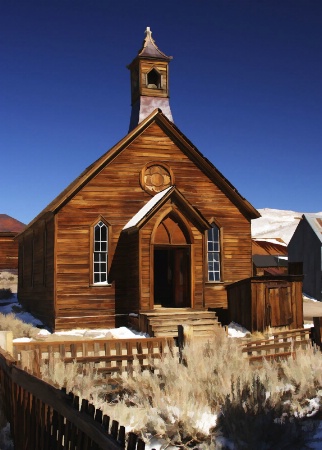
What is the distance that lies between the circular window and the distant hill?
250ft

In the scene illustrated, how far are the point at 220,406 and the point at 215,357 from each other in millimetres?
1849

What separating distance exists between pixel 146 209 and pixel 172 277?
3.41m

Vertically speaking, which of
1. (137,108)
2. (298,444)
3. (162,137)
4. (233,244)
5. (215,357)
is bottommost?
(298,444)

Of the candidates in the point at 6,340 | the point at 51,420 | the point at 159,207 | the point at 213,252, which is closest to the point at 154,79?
the point at 159,207

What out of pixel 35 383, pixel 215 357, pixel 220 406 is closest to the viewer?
pixel 35 383

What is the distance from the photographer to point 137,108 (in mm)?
22359

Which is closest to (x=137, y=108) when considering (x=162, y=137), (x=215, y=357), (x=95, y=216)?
(x=162, y=137)

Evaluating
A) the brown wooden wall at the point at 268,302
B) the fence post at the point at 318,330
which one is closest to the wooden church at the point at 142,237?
Answer: the brown wooden wall at the point at 268,302

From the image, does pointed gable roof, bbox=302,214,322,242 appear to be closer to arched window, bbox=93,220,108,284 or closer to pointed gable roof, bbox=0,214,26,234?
arched window, bbox=93,220,108,284

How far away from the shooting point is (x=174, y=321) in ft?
54.9

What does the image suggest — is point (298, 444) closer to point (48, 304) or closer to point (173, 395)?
point (173, 395)

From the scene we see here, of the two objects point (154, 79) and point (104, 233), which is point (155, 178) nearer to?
point (104, 233)

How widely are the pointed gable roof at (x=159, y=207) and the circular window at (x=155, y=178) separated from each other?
0.82m

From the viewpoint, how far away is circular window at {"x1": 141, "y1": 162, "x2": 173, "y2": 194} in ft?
63.6
